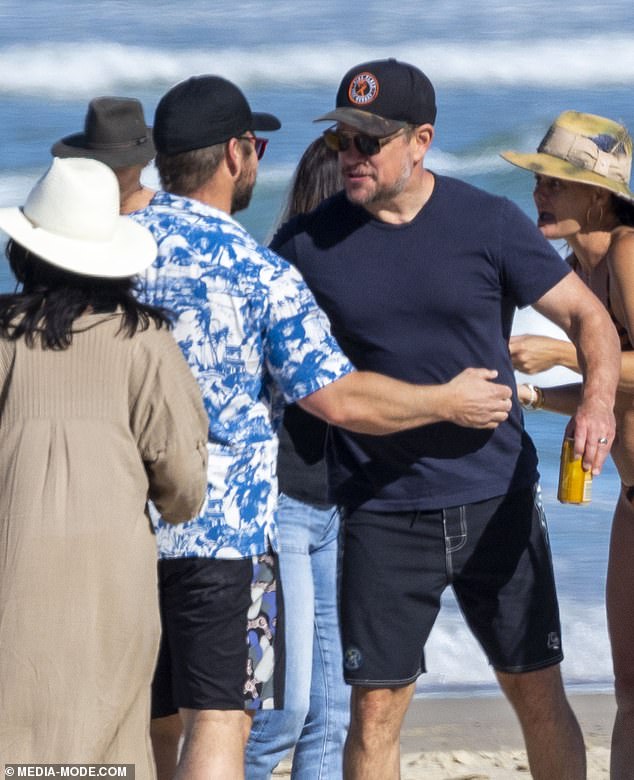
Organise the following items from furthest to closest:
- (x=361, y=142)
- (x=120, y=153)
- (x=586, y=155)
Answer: (x=120, y=153) → (x=586, y=155) → (x=361, y=142)

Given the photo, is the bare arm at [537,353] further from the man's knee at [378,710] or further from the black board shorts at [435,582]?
the man's knee at [378,710]

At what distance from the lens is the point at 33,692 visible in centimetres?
248

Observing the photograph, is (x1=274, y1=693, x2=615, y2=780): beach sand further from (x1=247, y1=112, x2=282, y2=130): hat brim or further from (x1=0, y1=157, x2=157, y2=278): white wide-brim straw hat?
(x1=0, y1=157, x2=157, y2=278): white wide-brim straw hat

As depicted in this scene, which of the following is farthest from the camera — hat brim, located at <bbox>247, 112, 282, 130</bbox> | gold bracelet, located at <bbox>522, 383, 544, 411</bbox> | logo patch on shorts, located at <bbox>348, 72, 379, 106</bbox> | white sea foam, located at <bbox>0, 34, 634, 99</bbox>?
white sea foam, located at <bbox>0, 34, 634, 99</bbox>

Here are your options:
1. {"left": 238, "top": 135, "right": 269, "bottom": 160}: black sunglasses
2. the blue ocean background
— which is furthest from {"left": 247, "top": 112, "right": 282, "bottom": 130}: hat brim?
the blue ocean background

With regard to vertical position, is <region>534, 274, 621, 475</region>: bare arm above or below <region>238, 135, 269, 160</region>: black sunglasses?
below

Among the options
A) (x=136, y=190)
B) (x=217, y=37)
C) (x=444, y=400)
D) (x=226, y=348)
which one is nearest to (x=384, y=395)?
(x=444, y=400)

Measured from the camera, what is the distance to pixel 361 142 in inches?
124

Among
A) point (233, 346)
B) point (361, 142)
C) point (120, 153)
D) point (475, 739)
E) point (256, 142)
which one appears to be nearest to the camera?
point (233, 346)

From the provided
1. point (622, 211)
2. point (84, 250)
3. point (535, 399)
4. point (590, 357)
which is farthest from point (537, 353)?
point (84, 250)

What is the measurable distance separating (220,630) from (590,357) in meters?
0.97

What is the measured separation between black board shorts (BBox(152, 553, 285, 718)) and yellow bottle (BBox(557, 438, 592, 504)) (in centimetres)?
67

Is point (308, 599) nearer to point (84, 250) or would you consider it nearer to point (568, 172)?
point (84, 250)

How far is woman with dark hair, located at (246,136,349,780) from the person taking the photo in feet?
10.3
